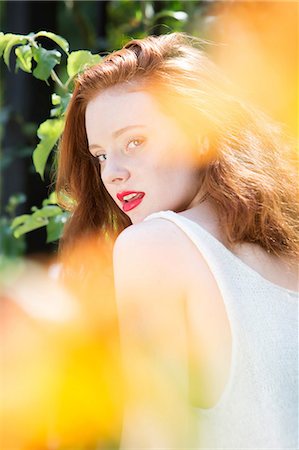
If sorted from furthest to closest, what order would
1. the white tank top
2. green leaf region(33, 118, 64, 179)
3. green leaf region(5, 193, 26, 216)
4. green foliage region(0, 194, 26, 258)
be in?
green foliage region(0, 194, 26, 258) → green leaf region(5, 193, 26, 216) → green leaf region(33, 118, 64, 179) → the white tank top

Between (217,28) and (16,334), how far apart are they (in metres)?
1.08

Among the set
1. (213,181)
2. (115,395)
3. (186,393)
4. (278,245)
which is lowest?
(115,395)

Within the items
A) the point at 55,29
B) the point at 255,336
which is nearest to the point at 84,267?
the point at 255,336

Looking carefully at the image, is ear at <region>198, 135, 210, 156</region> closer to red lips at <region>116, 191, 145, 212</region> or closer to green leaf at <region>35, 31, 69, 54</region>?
red lips at <region>116, 191, 145, 212</region>

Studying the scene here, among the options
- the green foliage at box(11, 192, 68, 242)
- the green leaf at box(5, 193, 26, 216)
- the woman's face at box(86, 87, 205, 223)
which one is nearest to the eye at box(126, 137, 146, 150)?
the woman's face at box(86, 87, 205, 223)

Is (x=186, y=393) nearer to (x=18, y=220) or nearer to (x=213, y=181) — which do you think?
(x=213, y=181)

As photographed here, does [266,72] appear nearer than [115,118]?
No

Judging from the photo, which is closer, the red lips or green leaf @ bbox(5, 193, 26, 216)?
the red lips

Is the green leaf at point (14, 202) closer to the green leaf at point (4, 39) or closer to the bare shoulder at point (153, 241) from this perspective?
the green leaf at point (4, 39)

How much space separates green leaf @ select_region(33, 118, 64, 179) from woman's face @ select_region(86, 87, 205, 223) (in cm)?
24

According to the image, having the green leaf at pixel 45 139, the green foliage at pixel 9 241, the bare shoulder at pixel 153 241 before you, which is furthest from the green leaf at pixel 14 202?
the bare shoulder at pixel 153 241

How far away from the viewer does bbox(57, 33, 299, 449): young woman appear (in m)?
1.32

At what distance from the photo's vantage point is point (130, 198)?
1.51 meters

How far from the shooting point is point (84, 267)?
6.20ft
